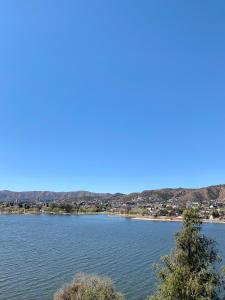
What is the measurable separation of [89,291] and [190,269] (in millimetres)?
11567

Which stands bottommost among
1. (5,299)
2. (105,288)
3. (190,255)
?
(5,299)

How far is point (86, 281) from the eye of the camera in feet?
133

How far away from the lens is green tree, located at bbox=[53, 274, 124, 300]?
36562 millimetres

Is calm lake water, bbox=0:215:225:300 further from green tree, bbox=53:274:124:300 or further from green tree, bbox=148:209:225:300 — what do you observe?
green tree, bbox=148:209:225:300

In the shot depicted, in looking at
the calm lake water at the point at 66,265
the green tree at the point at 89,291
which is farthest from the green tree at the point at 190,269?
the calm lake water at the point at 66,265

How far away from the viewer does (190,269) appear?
2991 centimetres

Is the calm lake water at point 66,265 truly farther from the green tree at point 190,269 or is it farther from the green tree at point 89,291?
the green tree at point 190,269

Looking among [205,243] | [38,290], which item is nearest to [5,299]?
[38,290]

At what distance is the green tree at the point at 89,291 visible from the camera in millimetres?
36562

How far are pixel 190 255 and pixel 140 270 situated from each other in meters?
42.8

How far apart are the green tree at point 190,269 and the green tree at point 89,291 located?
7.31 meters

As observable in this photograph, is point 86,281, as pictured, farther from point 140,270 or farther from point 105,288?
point 140,270

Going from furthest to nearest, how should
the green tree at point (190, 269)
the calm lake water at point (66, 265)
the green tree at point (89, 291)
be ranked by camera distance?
1. the calm lake water at point (66, 265)
2. the green tree at point (89, 291)
3. the green tree at point (190, 269)

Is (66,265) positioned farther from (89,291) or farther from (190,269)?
(190,269)
